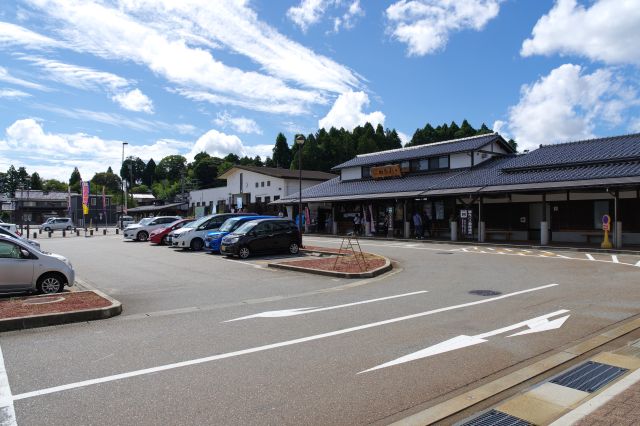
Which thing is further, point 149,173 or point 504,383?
point 149,173

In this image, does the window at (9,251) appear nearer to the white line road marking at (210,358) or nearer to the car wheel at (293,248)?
the white line road marking at (210,358)

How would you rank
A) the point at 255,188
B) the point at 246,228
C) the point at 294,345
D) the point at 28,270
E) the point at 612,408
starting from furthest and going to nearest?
the point at 255,188
the point at 246,228
the point at 28,270
the point at 294,345
the point at 612,408

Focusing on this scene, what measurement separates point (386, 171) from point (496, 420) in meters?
34.1

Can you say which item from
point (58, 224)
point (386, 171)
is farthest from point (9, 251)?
point (58, 224)

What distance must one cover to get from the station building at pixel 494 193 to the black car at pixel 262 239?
11.1 m

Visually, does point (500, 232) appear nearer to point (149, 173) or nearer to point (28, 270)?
point (28, 270)

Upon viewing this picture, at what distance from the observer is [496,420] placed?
4227 millimetres

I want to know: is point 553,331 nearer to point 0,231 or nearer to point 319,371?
point 319,371

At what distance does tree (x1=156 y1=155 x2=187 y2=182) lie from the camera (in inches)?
5506

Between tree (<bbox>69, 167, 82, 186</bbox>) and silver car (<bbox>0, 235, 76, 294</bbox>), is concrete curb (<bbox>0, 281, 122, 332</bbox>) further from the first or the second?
tree (<bbox>69, 167, 82, 186</bbox>)

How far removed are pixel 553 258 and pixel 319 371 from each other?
15.3 meters

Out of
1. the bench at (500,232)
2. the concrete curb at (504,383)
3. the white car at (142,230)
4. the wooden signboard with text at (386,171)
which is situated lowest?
the concrete curb at (504,383)

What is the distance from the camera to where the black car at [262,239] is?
1844 cm

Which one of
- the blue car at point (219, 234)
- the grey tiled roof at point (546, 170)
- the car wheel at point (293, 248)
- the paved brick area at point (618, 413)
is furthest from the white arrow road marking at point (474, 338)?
the grey tiled roof at point (546, 170)
